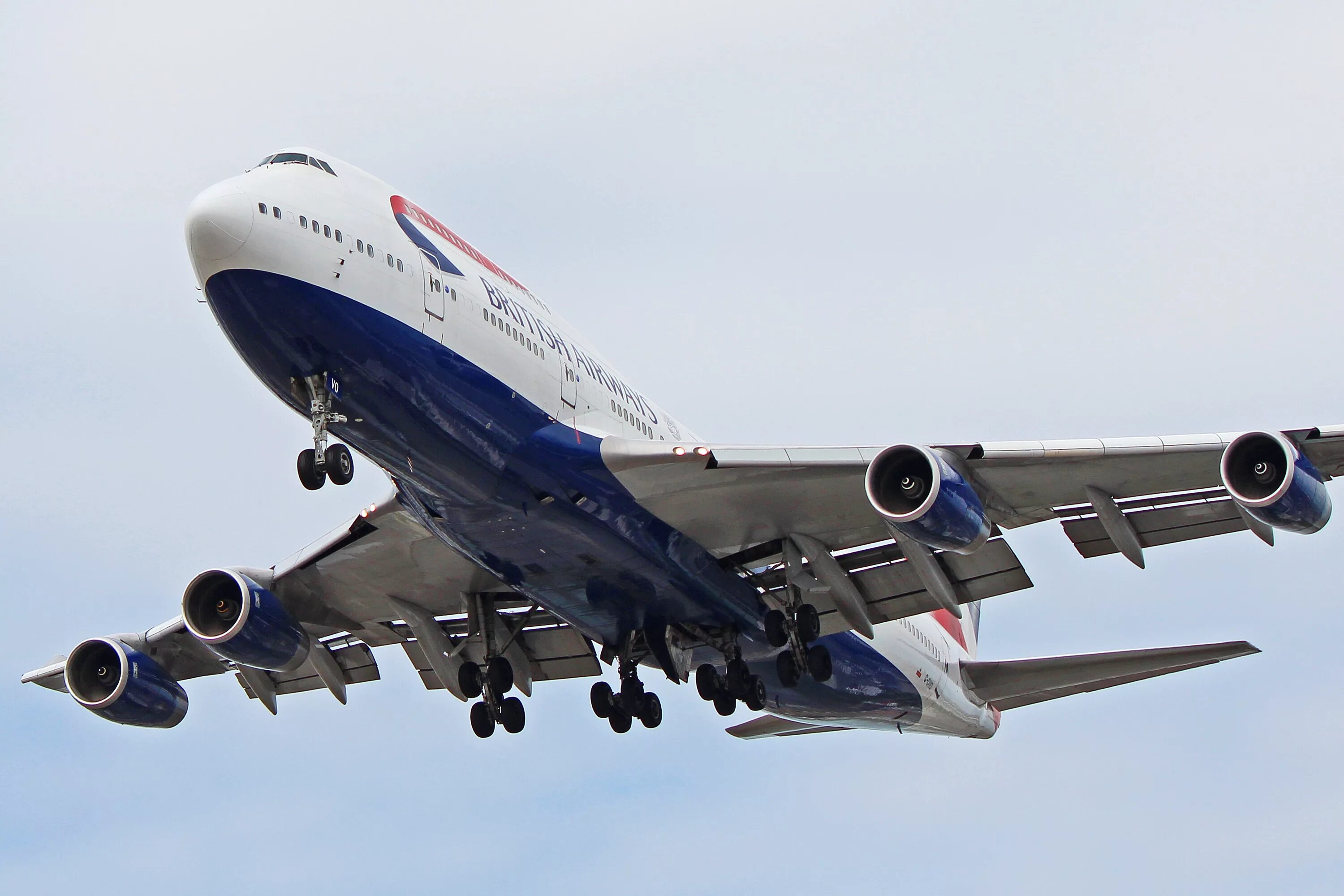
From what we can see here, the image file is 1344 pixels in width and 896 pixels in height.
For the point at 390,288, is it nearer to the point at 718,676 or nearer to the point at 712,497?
the point at 712,497

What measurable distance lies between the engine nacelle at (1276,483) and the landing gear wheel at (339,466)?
36.8 ft

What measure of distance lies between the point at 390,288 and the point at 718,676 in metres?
10.1

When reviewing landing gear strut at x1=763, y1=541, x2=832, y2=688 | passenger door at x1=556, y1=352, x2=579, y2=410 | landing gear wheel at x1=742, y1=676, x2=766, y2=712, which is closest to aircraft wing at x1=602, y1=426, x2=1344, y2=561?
passenger door at x1=556, y1=352, x2=579, y2=410

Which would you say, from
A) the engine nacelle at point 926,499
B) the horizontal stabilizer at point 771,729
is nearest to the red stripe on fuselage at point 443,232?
the engine nacelle at point 926,499

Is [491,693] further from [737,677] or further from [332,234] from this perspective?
[332,234]

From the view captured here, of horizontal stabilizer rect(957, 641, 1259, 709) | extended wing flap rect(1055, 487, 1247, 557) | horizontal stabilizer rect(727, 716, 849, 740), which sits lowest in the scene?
horizontal stabilizer rect(957, 641, 1259, 709)

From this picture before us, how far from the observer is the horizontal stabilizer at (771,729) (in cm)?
3378

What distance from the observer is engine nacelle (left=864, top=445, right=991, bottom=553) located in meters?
21.7

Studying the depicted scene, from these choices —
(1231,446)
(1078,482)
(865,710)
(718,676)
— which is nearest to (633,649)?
(718,676)

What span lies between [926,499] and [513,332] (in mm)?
6091

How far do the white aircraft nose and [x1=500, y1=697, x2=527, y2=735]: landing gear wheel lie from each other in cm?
1102

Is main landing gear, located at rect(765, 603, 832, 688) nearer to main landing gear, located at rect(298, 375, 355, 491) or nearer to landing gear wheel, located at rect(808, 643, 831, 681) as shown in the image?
landing gear wheel, located at rect(808, 643, 831, 681)

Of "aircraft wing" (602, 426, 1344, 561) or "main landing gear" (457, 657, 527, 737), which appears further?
"main landing gear" (457, 657, 527, 737)

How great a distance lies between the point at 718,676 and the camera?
2791 cm
